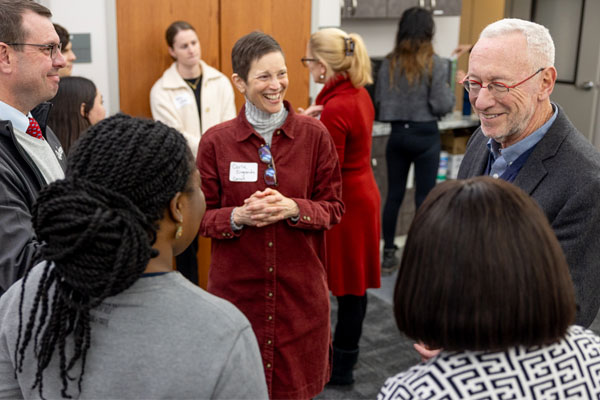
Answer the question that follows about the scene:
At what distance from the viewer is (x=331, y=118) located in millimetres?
2740

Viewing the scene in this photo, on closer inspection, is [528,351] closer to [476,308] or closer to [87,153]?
[476,308]

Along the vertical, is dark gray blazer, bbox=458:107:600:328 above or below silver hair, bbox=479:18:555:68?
below

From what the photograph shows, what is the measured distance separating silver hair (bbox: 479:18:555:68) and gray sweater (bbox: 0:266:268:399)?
1.08 m

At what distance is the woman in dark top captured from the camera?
13.2 feet

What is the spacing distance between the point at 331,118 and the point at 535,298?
6.48ft

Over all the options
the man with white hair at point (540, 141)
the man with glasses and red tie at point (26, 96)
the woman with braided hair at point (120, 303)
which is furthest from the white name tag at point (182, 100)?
the woman with braided hair at point (120, 303)

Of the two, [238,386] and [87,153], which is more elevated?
[87,153]

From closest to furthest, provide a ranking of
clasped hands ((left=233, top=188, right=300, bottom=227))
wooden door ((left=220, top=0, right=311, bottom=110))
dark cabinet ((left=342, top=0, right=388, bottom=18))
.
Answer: clasped hands ((left=233, top=188, right=300, bottom=227)), wooden door ((left=220, top=0, right=311, bottom=110)), dark cabinet ((left=342, top=0, right=388, bottom=18))

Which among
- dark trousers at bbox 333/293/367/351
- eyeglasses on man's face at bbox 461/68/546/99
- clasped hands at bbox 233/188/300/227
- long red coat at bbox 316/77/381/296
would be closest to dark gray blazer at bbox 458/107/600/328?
eyeglasses on man's face at bbox 461/68/546/99

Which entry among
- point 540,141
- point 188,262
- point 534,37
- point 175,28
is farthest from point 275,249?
point 175,28

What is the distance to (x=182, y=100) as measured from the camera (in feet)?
11.5

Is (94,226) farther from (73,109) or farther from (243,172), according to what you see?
(73,109)

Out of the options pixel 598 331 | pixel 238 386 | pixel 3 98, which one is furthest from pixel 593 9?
pixel 238 386

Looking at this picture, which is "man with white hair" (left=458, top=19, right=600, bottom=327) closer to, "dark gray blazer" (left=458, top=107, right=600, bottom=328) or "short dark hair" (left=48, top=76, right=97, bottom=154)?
"dark gray blazer" (left=458, top=107, right=600, bottom=328)
